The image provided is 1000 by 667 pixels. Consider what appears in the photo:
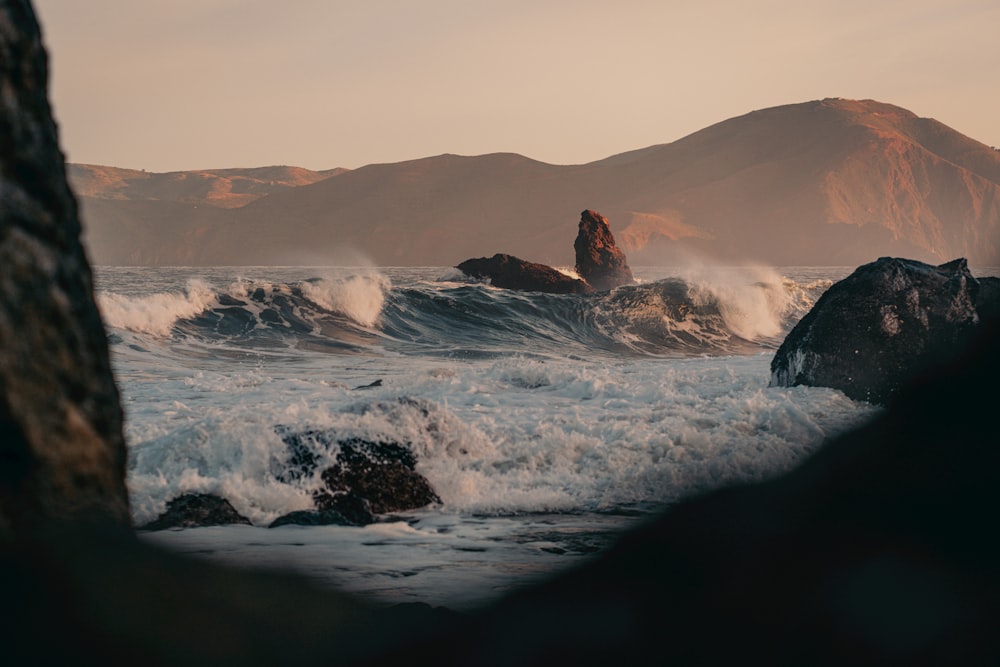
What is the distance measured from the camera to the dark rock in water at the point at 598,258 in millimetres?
46469

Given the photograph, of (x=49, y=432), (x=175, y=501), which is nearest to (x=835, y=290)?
(x=175, y=501)

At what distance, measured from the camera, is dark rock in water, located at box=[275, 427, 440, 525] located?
5.75 m

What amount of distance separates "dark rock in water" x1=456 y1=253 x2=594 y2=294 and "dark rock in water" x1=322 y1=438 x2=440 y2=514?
33012 millimetres

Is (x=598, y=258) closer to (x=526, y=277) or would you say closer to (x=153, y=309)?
(x=526, y=277)

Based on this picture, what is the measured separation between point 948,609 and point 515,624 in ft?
5.34

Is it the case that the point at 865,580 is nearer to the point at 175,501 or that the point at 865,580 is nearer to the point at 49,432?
the point at 49,432

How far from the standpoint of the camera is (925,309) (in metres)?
9.32

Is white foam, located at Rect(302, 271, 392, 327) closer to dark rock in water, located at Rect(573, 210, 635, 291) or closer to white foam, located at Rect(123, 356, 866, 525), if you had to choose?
white foam, located at Rect(123, 356, 866, 525)

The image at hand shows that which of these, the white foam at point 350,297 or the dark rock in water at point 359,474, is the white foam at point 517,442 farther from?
the white foam at point 350,297

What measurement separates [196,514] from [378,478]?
1.22 meters

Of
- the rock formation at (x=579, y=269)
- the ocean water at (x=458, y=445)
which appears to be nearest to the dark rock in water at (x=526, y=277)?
the rock formation at (x=579, y=269)

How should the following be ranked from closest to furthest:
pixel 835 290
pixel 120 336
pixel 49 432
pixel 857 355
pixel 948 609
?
pixel 49 432
pixel 948 609
pixel 857 355
pixel 835 290
pixel 120 336

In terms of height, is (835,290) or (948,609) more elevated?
(835,290)

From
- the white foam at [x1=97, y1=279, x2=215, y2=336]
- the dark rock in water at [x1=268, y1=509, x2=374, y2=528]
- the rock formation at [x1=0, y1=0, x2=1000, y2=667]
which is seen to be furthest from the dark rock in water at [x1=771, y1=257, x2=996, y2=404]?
the white foam at [x1=97, y1=279, x2=215, y2=336]
